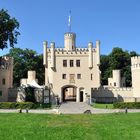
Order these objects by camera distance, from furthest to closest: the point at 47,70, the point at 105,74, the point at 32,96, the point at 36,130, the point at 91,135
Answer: the point at 105,74
the point at 47,70
the point at 32,96
the point at 36,130
the point at 91,135

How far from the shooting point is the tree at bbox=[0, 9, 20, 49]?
48434 mm

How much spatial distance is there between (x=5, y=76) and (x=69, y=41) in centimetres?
1346

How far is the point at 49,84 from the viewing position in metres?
58.3

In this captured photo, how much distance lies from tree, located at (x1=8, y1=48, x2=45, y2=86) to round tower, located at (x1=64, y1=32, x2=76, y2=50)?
764 inches

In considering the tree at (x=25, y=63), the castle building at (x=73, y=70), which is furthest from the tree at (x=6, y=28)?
the tree at (x=25, y=63)

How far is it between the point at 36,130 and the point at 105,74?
6917 cm

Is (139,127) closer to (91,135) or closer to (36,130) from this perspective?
(91,135)

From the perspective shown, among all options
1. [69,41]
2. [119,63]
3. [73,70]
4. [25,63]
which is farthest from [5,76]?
[119,63]

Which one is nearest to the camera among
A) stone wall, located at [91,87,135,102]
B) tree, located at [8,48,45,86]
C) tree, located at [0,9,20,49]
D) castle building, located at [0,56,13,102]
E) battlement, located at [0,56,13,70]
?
tree, located at [0,9,20,49]

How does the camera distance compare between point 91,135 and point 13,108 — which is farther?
point 13,108

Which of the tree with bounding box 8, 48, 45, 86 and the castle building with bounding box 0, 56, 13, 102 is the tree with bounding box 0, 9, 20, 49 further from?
the tree with bounding box 8, 48, 45, 86

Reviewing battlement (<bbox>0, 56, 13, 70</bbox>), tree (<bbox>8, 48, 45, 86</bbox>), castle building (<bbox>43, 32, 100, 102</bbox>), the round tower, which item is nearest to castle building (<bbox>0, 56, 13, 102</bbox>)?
battlement (<bbox>0, 56, 13, 70</bbox>)

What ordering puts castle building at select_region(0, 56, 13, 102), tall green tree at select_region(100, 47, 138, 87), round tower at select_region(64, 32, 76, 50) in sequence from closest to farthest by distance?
castle building at select_region(0, 56, 13, 102) → round tower at select_region(64, 32, 76, 50) → tall green tree at select_region(100, 47, 138, 87)

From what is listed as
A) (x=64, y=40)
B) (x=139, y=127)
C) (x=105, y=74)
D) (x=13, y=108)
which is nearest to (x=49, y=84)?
(x=64, y=40)
